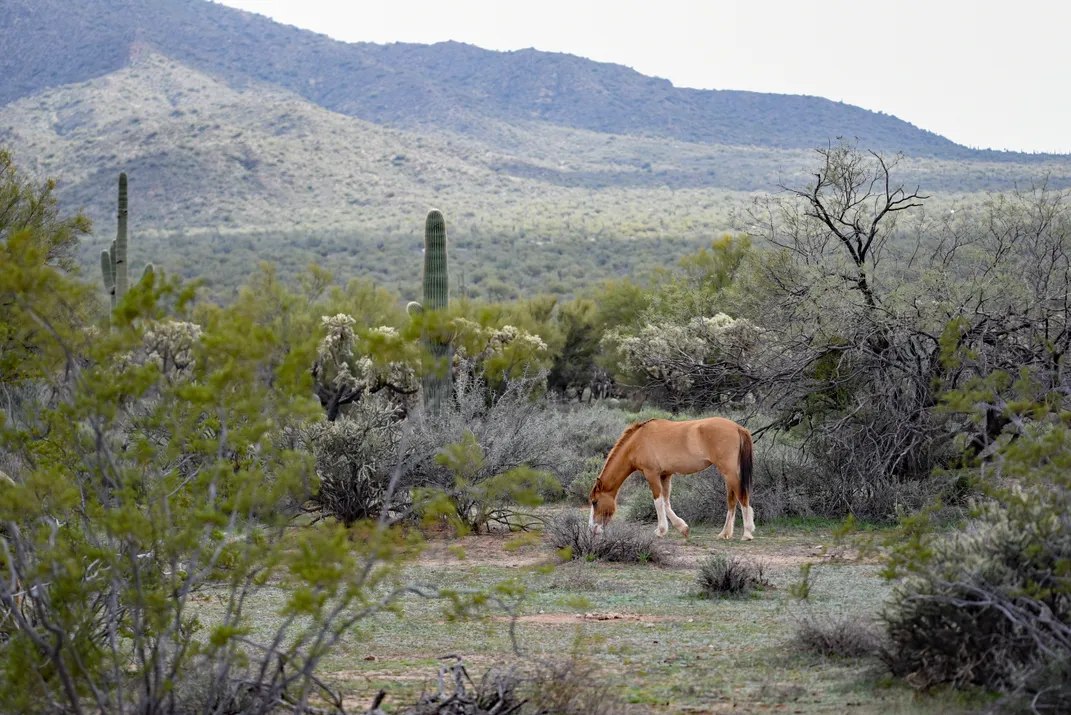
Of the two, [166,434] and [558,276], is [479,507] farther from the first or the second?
[558,276]

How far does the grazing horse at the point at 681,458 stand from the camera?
14.6m

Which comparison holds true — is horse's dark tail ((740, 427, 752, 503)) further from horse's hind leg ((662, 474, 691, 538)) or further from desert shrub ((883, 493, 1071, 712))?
desert shrub ((883, 493, 1071, 712))

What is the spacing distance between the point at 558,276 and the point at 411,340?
185 ft

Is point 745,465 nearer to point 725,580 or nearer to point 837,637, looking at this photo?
point 725,580

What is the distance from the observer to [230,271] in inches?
2361

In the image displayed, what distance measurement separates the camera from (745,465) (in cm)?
1453

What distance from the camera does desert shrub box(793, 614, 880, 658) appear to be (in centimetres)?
756

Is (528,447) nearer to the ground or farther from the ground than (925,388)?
nearer to the ground

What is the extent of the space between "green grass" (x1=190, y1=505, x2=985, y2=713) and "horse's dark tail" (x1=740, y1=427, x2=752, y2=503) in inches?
49.8

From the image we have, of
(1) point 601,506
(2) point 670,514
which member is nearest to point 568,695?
(1) point 601,506

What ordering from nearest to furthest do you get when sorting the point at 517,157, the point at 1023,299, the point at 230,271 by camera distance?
the point at 1023,299 < the point at 230,271 < the point at 517,157

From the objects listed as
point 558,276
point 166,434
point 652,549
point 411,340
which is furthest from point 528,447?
point 558,276

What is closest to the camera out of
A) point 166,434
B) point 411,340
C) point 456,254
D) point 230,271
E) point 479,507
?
point 411,340

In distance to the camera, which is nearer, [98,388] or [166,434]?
[98,388]
